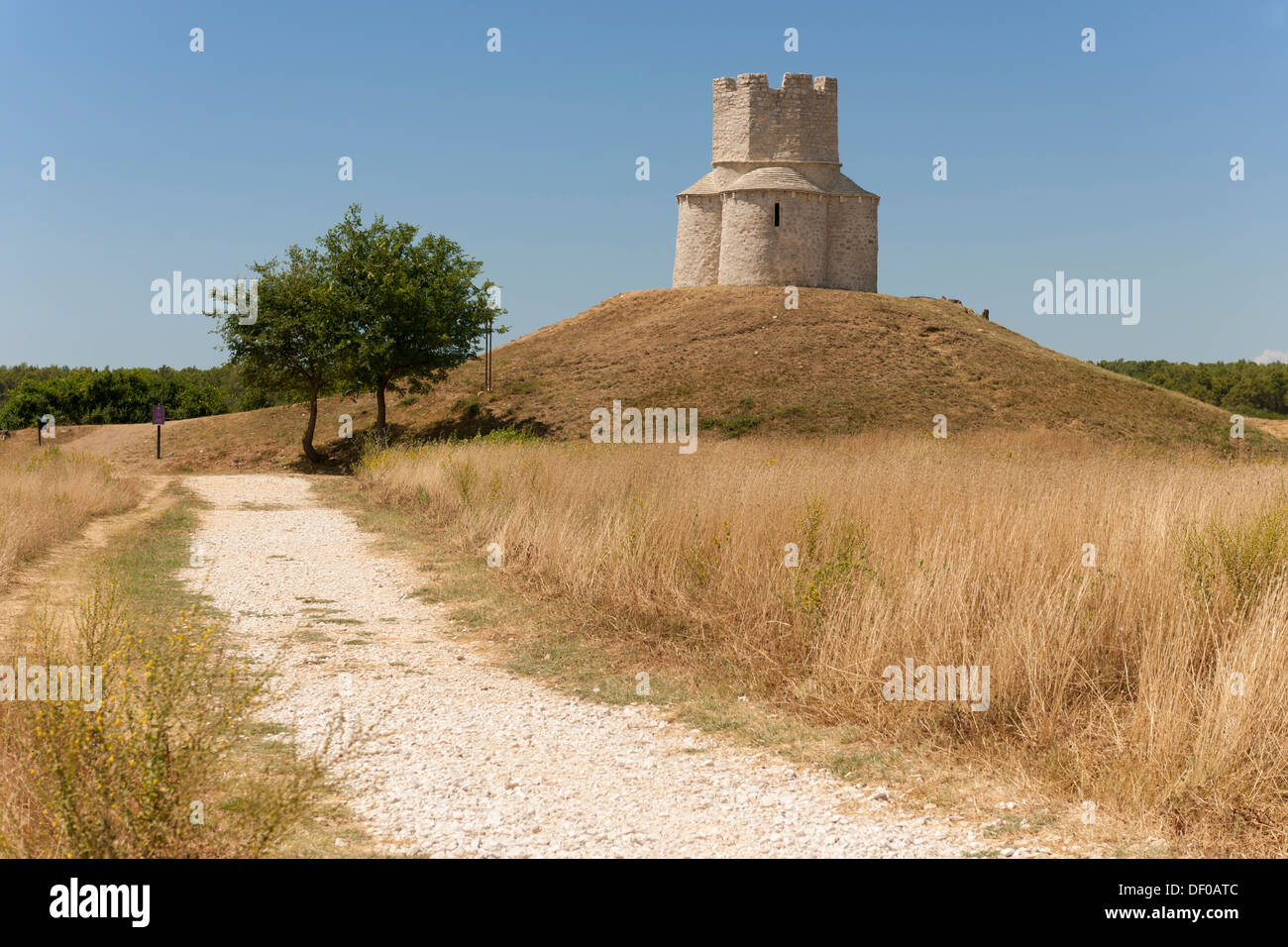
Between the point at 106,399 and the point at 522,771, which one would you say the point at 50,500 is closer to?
the point at 522,771

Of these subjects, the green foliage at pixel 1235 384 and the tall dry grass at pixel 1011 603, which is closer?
the tall dry grass at pixel 1011 603

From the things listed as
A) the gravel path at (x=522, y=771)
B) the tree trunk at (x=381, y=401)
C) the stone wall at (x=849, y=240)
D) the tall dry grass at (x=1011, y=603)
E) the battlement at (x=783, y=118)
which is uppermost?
the battlement at (x=783, y=118)

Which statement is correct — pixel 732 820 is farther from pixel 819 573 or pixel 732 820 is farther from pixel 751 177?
pixel 751 177

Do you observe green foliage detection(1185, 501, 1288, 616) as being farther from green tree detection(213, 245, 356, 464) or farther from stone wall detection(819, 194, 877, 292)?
stone wall detection(819, 194, 877, 292)

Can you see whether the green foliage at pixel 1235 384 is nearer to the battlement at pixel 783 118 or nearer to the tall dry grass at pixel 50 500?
the battlement at pixel 783 118

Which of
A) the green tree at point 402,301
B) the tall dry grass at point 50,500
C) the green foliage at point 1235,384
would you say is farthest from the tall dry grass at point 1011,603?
the green foliage at point 1235,384

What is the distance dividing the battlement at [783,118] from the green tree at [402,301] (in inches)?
1005

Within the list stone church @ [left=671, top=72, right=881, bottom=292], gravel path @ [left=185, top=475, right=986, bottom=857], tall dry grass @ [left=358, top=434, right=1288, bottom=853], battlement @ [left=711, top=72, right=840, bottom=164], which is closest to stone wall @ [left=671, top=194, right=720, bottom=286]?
stone church @ [left=671, top=72, right=881, bottom=292]

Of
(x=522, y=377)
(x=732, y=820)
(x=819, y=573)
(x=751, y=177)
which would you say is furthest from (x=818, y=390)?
(x=732, y=820)

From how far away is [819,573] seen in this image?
7.35 m

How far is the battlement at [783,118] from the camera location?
183ft

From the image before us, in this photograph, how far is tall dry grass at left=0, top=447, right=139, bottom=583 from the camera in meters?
11.5

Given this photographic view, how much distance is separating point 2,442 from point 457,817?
45.1 m
